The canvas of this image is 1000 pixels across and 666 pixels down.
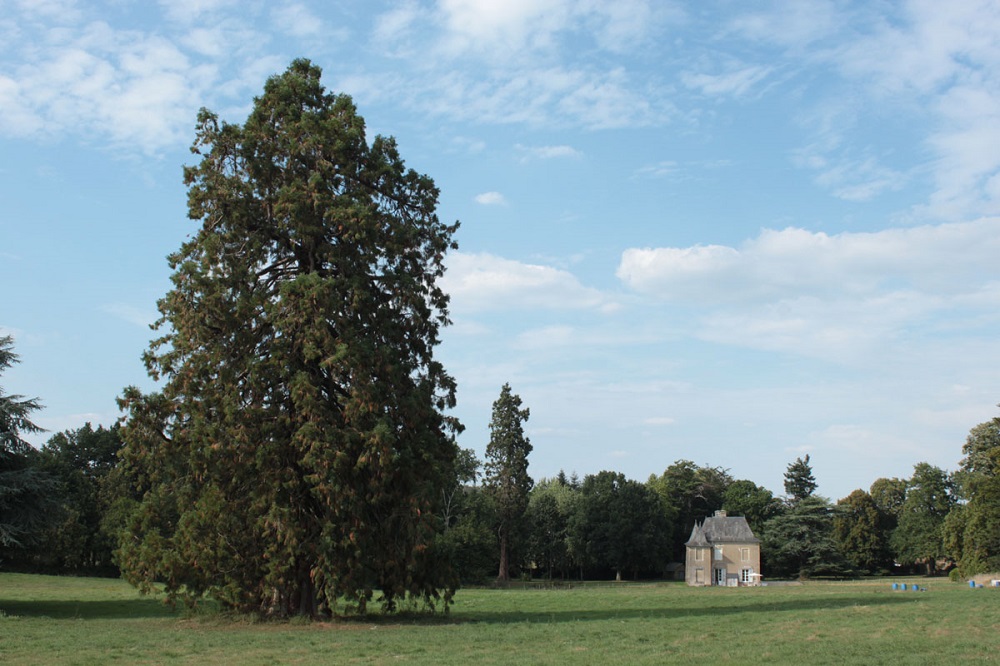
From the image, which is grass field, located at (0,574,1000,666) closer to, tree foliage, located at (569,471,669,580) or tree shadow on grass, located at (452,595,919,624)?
tree shadow on grass, located at (452,595,919,624)

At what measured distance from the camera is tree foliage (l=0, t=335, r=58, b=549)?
26.9 meters

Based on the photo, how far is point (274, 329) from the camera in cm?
2353

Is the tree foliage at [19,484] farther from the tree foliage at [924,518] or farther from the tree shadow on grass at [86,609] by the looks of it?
the tree foliage at [924,518]

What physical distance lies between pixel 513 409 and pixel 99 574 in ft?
123

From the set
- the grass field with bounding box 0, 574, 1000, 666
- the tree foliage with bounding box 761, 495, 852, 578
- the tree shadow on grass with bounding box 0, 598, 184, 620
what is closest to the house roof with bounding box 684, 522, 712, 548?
the tree foliage with bounding box 761, 495, 852, 578

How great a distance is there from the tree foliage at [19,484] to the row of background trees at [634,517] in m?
24.9

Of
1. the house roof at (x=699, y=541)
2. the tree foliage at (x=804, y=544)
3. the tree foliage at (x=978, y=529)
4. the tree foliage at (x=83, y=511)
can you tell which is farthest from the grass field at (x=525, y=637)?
the tree foliage at (x=804, y=544)

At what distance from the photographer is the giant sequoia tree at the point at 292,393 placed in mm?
22203

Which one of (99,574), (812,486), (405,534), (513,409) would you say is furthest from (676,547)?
(405,534)

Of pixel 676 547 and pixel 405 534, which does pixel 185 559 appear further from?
pixel 676 547

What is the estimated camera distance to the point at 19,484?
1064 inches

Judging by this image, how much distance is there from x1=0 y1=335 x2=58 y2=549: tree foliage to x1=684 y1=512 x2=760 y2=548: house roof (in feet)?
230

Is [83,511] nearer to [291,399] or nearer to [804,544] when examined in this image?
[291,399]

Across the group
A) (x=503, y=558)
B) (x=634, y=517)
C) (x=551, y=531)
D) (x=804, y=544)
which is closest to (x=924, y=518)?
(x=804, y=544)
